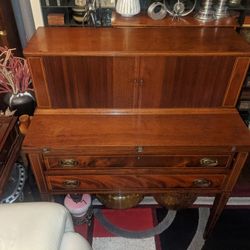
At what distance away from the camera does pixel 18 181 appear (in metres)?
1.50

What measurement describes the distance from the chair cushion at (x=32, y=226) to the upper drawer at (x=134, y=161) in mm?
219

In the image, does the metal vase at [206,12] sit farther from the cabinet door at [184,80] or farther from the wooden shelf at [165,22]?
the cabinet door at [184,80]

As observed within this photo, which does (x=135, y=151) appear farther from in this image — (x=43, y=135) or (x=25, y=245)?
(x=25, y=245)

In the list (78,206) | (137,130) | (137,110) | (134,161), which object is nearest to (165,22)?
(137,110)

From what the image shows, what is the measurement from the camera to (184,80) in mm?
1262

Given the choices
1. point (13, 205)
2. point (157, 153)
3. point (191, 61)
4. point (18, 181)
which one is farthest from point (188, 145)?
point (18, 181)

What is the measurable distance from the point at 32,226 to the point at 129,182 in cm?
53

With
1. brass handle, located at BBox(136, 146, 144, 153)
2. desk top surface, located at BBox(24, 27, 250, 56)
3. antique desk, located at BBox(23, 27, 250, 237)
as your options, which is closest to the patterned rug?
antique desk, located at BBox(23, 27, 250, 237)

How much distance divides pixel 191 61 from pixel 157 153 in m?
0.46

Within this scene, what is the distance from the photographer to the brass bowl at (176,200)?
65.4 inches

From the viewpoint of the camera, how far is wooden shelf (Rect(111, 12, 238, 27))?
1.38 m

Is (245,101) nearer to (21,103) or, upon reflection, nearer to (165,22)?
(165,22)

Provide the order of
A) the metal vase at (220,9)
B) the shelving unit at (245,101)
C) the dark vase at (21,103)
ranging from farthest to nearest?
the shelving unit at (245,101)
the dark vase at (21,103)
the metal vase at (220,9)

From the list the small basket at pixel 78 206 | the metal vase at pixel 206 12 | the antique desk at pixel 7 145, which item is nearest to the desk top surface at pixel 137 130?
the antique desk at pixel 7 145
